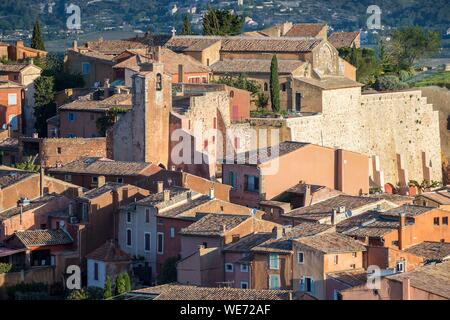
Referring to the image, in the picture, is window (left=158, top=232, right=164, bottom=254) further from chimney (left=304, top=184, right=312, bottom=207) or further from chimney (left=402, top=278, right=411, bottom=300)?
chimney (left=402, top=278, right=411, bottom=300)

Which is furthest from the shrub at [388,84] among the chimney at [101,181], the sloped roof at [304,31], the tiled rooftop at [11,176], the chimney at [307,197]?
the chimney at [101,181]

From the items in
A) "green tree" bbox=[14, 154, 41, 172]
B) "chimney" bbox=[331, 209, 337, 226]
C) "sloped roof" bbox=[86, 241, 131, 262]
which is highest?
"green tree" bbox=[14, 154, 41, 172]

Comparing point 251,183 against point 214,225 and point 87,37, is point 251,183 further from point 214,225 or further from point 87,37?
point 87,37

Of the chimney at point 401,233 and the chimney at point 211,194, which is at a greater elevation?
the chimney at point 211,194

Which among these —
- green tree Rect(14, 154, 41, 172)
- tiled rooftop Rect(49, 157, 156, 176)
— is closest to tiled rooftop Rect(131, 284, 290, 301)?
tiled rooftop Rect(49, 157, 156, 176)

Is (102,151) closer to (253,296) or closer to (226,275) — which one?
(226,275)

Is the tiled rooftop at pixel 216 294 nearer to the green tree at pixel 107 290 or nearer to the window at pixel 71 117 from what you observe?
the green tree at pixel 107 290

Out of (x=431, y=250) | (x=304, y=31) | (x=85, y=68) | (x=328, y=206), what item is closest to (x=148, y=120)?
(x=328, y=206)
